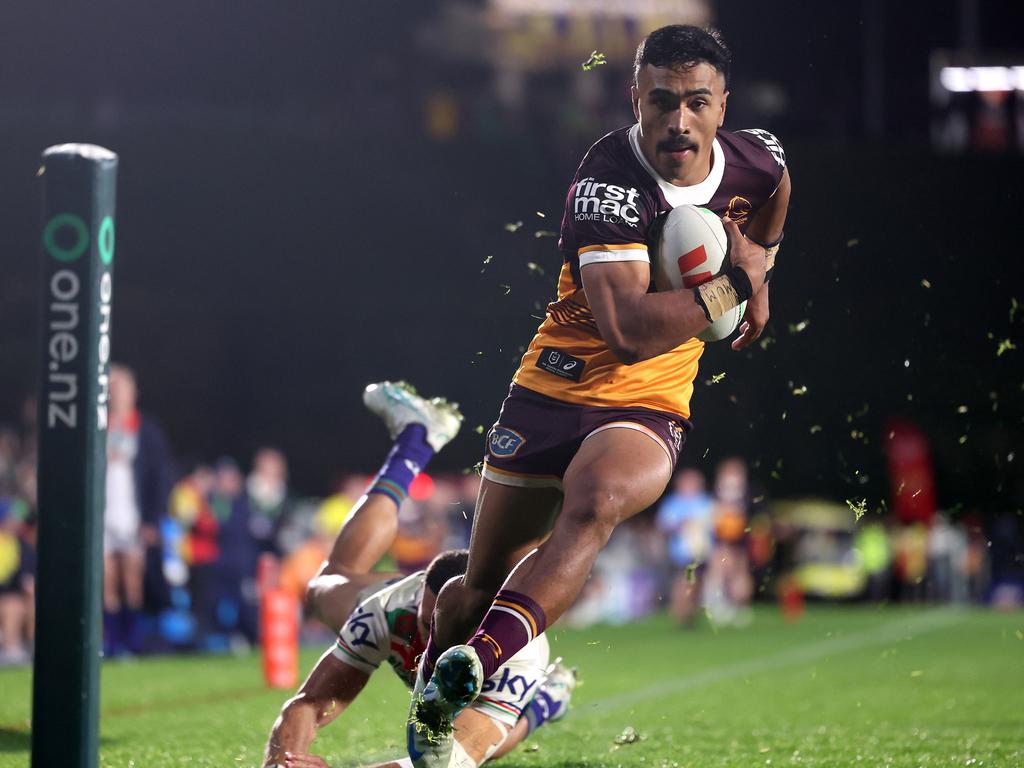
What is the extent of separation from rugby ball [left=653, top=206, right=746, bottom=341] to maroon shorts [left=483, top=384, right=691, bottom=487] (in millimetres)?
322

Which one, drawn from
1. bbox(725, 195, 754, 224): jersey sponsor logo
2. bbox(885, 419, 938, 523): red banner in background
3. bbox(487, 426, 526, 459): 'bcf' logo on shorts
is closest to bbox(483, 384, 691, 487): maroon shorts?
bbox(487, 426, 526, 459): 'bcf' logo on shorts

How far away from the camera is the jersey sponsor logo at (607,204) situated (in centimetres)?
412

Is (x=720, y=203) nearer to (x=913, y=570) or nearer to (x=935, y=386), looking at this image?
(x=935, y=386)

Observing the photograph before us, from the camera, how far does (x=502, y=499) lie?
14.4 feet

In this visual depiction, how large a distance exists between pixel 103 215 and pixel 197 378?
19121 mm

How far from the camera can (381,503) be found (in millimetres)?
5961

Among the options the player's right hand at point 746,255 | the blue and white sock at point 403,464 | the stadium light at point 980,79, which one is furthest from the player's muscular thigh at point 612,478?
the stadium light at point 980,79

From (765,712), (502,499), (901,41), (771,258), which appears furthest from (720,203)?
(901,41)

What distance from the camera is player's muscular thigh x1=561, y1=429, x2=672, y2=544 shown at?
3938mm

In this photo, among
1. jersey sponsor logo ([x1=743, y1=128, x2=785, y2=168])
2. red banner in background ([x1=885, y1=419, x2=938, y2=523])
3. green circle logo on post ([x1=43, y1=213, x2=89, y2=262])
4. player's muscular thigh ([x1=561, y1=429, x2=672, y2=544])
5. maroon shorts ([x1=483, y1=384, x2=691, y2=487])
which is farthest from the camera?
red banner in background ([x1=885, y1=419, x2=938, y2=523])

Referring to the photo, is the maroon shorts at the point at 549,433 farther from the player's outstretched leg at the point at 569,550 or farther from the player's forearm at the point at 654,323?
the player's forearm at the point at 654,323

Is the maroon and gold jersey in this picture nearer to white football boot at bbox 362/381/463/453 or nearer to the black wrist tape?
the black wrist tape

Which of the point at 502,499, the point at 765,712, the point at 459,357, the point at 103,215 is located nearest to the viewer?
the point at 103,215

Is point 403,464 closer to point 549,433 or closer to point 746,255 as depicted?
point 549,433
